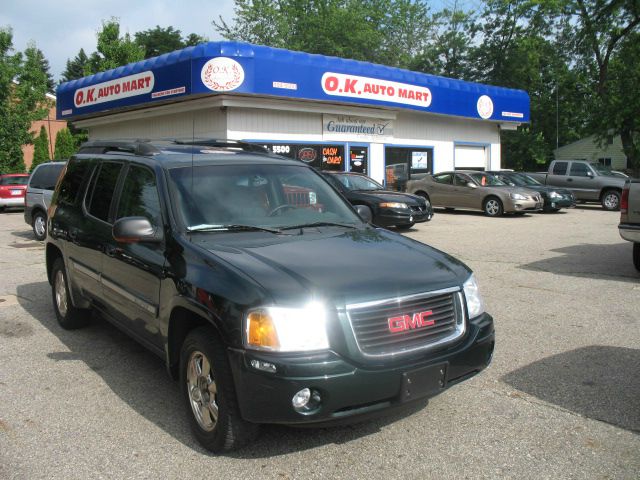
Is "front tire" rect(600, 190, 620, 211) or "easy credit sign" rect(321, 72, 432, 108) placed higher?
"easy credit sign" rect(321, 72, 432, 108)

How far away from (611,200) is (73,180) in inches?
778

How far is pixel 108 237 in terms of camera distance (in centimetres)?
474

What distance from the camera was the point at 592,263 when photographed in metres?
9.78

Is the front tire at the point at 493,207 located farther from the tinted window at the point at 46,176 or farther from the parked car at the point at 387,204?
the tinted window at the point at 46,176

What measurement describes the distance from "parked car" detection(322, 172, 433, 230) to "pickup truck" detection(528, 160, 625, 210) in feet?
32.1

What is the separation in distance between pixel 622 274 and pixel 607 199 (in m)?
13.6

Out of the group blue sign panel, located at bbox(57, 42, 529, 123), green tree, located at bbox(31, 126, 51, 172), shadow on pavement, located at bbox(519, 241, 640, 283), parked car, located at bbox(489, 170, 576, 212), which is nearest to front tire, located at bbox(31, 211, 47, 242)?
blue sign panel, located at bbox(57, 42, 529, 123)

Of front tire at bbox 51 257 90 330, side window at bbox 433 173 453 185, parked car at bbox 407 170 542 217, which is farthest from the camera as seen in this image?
side window at bbox 433 173 453 185

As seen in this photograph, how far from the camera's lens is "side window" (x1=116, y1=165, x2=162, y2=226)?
423 centimetres

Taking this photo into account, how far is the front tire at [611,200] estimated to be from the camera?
2083 cm

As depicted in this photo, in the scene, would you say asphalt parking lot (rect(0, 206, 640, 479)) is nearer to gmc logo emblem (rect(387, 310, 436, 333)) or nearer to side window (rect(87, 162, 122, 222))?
gmc logo emblem (rect(387, 310, 436, 333))

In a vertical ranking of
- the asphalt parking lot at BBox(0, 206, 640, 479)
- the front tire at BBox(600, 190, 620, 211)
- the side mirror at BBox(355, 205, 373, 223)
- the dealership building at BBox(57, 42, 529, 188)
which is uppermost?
the dealership building at BBox(57, 42, 529, 188)

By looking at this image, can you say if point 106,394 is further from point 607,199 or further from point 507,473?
point 607,199

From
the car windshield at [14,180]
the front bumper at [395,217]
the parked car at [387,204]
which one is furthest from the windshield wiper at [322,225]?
the car windshield at [14,180]
